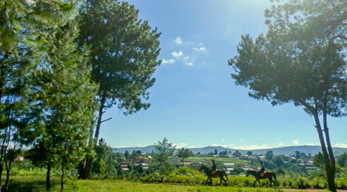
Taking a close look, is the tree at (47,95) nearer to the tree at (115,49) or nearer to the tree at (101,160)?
the tree at (115,49)

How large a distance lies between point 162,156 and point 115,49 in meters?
17.4

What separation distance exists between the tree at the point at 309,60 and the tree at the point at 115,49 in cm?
1078

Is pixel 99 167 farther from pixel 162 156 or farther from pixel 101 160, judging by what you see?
pixel 162 156

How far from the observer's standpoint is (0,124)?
7621 millimetres

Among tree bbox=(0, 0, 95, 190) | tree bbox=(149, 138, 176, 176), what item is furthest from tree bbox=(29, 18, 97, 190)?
tree bbox=(149, 138, 176, 176)

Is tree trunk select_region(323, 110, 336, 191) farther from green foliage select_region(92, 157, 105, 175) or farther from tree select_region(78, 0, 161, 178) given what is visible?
green foliage select_region(92, 157, 105, 175)

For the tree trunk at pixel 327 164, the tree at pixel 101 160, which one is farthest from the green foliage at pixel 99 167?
the tree trunk at pixel 327 164

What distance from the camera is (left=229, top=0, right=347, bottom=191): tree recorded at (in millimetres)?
16031

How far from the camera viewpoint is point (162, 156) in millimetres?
29781

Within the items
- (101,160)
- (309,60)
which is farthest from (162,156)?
(309,60)

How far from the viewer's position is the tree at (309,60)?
1603 centimetres

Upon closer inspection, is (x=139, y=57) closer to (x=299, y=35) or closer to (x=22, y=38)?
(x=299, y=35)

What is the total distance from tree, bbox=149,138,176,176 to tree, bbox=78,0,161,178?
1146 centimetres

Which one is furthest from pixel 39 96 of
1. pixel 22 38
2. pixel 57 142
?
pixel 22 38
